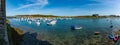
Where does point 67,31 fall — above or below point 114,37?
above

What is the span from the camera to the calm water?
8.14 metres

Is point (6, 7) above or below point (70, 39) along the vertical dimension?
above

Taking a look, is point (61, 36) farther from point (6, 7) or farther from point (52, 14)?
point (6, 7)

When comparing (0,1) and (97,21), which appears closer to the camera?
(0,1)

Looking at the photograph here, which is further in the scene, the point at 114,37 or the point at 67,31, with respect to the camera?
the point at 114,37

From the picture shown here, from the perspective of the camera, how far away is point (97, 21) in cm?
840

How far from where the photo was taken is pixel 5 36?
7871mm

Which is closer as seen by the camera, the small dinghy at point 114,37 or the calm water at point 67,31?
the calm water at point 67,31

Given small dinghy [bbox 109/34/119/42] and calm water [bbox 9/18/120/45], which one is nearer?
calm water [bbox 9/18/120/45]

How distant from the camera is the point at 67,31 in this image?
8.27 metres

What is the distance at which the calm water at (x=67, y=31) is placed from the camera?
8.14 m

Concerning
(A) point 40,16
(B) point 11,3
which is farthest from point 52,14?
(B) point 11,3

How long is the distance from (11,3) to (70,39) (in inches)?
48.4

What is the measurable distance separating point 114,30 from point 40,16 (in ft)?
4.56
